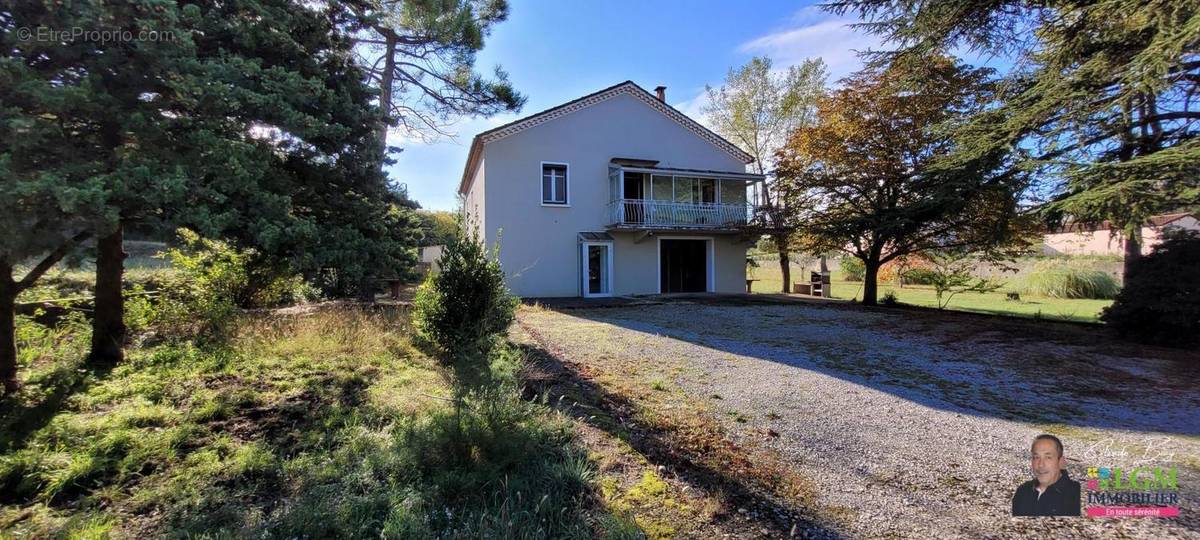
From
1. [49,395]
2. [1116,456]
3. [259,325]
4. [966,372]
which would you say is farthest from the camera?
[259,325]

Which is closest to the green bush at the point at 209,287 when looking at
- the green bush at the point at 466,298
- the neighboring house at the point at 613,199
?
the green bush at the point at 466,298

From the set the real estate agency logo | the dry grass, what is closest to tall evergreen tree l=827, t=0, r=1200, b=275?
the real estate agency logo

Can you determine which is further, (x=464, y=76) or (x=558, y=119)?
(x=558, y=119)

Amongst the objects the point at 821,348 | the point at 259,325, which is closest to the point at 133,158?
the point at 259,325

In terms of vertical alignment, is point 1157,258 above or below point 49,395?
above

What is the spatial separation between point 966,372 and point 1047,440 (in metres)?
3.71

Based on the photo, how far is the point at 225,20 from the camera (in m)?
4.34

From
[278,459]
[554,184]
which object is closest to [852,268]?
[554,184]

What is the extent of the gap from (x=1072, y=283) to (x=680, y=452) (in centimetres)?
2616

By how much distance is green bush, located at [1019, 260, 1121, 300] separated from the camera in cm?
1939

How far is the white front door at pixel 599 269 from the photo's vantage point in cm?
1653

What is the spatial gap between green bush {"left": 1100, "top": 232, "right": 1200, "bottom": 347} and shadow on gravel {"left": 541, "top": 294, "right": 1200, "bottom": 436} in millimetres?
493

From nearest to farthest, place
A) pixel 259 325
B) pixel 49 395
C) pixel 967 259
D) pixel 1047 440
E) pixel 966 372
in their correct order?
pixel 1047 440 → pixel 49 395 → pixel 966 372 → pixel 259 325 → pixel 967 259

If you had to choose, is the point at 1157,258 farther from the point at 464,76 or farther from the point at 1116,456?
the point at 464,76
